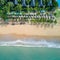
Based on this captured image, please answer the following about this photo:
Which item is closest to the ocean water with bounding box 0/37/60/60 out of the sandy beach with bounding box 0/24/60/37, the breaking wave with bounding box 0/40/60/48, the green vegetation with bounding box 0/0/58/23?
the breaking wave with bounding box 0/40/60/48

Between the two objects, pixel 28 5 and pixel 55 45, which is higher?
pixel 28 5

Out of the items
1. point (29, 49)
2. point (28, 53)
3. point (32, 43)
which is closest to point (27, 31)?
point (32, 43)

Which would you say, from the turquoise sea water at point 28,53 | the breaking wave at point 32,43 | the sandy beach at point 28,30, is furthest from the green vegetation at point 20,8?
the turquoise sea water at point 28,53

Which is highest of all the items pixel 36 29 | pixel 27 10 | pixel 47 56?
pixel 27 10

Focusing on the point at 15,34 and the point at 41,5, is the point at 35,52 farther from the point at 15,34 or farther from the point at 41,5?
the point at 41,5

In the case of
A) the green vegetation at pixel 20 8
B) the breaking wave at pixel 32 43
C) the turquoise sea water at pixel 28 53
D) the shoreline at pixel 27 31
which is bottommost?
the turquoise sea water at pixel 28 53

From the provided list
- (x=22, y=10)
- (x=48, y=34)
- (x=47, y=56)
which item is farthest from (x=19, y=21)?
(x=47, y=56)

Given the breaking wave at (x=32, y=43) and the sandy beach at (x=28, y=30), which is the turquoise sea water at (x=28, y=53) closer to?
the breaking wave at (x=32, y=43)

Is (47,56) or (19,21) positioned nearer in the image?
(47,56)
